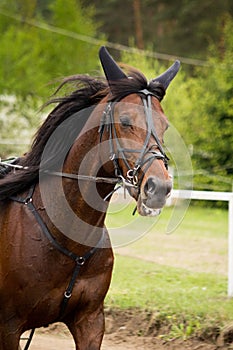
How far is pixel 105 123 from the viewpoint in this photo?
4340mm

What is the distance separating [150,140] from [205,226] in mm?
10674

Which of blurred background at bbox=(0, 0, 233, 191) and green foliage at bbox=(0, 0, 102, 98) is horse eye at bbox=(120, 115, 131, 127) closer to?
blurred background at bbox=(0, 0, 233, 191)

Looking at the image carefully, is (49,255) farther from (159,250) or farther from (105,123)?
(159,250)

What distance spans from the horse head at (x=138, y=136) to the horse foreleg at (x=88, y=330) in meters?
0.99

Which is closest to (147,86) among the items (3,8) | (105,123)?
(105,123)

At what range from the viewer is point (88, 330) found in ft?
15.4

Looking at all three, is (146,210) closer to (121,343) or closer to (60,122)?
(60,122)

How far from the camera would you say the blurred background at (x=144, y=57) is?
1891cm

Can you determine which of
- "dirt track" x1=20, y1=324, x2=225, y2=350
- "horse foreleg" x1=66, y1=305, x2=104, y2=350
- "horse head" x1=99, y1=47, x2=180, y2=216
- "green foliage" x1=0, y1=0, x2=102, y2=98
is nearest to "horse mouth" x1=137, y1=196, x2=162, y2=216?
"horse head" x1=99, y1=47, x2=180, y2=216

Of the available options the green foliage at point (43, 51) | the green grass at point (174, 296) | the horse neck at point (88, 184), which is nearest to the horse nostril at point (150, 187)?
the horse neck at point (88, 184)

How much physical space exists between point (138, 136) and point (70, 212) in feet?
2.49

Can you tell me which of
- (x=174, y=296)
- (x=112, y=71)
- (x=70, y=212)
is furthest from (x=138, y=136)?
(x=174, y=296)

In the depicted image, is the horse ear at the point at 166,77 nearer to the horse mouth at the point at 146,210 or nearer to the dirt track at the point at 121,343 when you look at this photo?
the horse mouth at the point at 146,210

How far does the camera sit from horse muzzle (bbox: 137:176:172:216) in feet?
12.8
